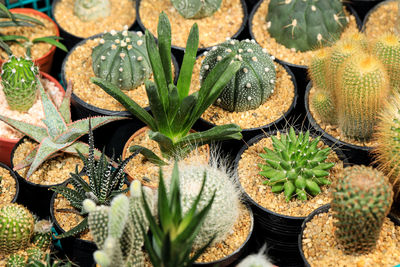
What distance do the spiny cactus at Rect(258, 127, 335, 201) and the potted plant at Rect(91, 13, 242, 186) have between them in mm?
208

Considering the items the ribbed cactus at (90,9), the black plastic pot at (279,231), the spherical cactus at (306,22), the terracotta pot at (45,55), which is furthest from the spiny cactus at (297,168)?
the ribbed cactus at (90,9)

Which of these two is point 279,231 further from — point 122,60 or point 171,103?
point 122,60

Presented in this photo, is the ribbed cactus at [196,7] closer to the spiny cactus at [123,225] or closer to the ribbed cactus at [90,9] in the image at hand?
the ribbed cactus at [90,9]

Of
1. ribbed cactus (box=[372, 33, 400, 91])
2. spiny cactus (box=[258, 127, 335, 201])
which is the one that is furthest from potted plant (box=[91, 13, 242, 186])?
ribbed cactus (box=[372, 33, 400, 91])

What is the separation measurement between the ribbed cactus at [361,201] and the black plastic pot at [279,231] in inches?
15.2

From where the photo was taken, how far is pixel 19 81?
273cm

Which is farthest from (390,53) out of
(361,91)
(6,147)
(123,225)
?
(6,147)

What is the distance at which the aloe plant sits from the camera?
2.42m

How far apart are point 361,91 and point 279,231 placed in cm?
72

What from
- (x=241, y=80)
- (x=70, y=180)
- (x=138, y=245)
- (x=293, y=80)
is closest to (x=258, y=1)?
(x=293, y=80)

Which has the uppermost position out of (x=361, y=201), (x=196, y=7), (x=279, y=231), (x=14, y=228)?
(x=196, y=7)

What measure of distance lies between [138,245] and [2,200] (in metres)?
0.88

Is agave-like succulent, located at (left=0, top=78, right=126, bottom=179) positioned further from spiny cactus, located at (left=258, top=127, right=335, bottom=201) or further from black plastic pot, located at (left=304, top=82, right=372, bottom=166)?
black plastic pot, located at (left=304, top=82, right=372, bottom=166)

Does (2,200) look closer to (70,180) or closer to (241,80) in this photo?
(70,180)
